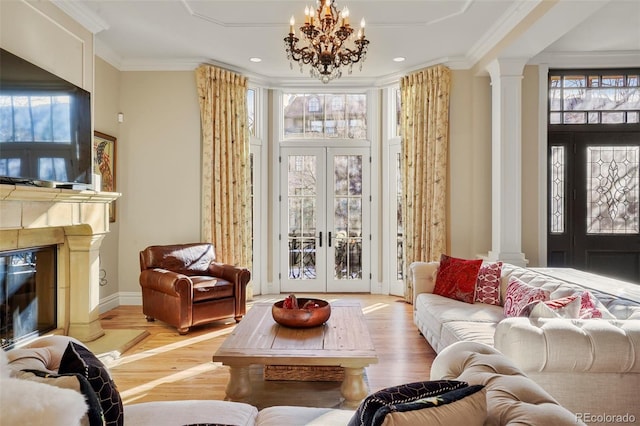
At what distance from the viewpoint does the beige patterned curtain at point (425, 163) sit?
5203mm

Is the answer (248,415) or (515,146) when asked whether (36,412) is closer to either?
(248,415)

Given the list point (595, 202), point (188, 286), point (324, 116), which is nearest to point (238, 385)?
point (188, 286)

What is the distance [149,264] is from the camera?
4508 mm

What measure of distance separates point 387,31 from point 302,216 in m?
2.84

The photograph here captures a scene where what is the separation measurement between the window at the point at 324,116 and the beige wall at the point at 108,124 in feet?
7.61

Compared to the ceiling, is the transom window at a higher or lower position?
lower

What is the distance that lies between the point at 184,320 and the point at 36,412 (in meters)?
3.26

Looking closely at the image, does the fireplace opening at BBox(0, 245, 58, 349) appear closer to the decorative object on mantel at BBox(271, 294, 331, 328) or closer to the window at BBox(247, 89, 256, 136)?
the decorative object on mantel at BBox(271, 294, 331, 328)

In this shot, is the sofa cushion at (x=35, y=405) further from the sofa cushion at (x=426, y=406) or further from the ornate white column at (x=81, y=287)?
the ornate white column at (x=81, y=287)

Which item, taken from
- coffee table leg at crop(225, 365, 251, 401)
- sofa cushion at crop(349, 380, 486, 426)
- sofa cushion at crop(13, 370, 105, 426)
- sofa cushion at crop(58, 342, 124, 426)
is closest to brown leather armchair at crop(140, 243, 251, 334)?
coffee table leg at crop(225, 365, 251, 401)

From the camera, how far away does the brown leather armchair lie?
405cm

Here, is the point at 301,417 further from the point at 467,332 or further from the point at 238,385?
the point at 467,332

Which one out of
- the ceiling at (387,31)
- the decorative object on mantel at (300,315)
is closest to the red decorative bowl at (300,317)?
the decorative object on mantel at (300,315)

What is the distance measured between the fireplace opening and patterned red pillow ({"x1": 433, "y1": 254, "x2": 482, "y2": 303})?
3.67 meters
